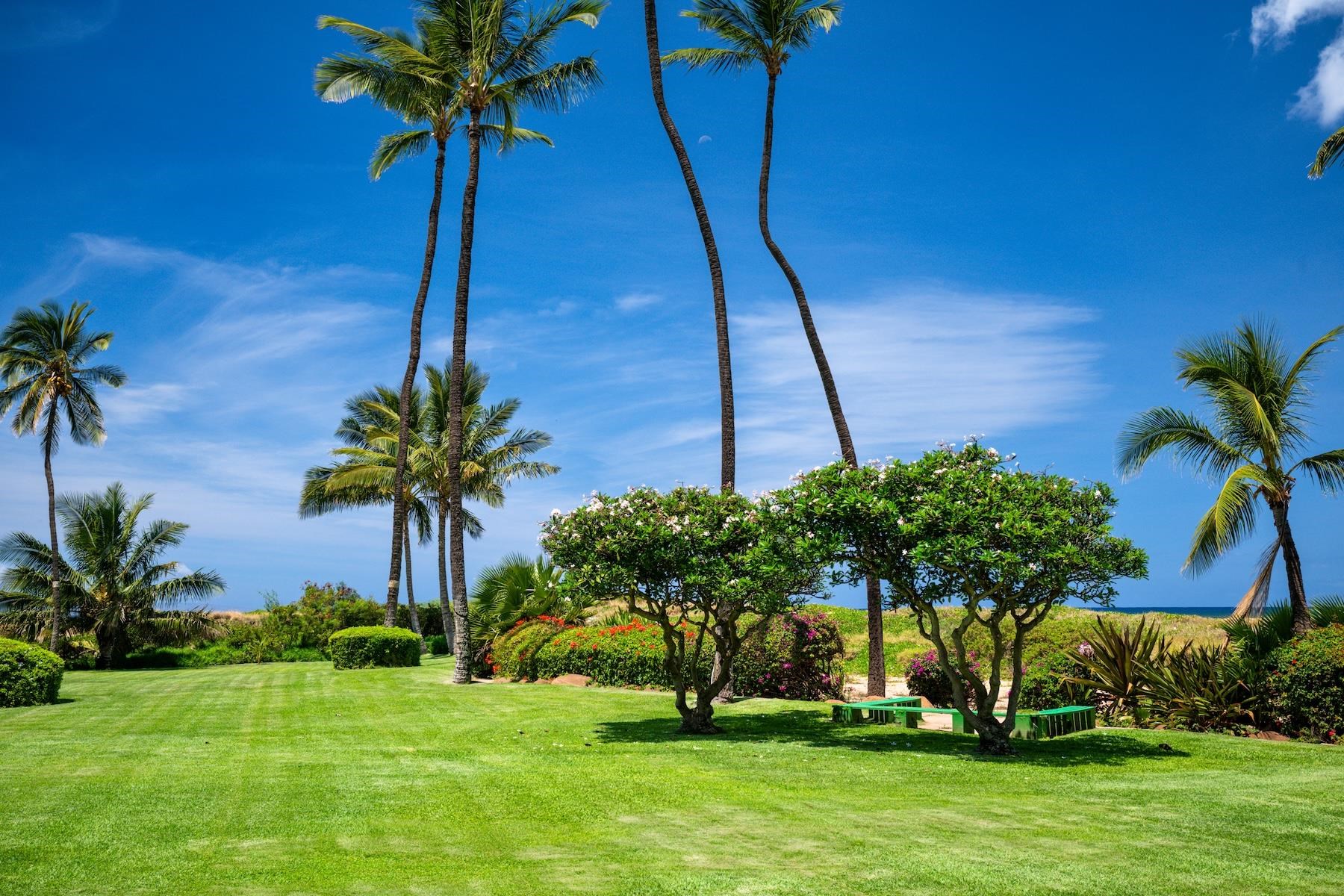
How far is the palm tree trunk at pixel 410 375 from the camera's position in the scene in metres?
28.0

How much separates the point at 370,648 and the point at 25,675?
995 cm

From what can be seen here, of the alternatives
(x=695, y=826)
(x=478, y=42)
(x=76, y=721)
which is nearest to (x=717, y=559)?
(x=695, y=826)

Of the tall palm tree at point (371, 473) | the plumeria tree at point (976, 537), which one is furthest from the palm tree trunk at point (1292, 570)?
the tall palm tree at point (371, 473)

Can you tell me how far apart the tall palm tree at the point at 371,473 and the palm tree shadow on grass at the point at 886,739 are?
25.5 meters

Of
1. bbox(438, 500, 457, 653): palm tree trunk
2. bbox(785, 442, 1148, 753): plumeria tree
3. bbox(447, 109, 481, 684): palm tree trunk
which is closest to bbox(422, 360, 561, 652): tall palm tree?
bbox(438, 500, 457, 653): palm tree trunk

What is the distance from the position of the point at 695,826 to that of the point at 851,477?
5583 millimetres

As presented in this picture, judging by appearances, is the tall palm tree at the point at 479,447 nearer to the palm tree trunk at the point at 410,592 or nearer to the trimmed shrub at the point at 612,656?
the palm tree trunk at the point at 410,592

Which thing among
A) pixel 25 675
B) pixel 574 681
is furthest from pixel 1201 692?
pixel 25 675

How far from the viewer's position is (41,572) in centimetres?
3769

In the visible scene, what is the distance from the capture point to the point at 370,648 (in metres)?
27.9

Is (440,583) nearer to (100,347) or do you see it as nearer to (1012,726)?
(100,347)

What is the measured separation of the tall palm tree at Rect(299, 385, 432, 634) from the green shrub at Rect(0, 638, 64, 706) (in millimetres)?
18064

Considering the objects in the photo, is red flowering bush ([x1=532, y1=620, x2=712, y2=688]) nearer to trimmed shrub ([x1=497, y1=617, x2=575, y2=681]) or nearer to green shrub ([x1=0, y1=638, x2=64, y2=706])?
trimmed shrub ([x1=497, y1=617, x2=575, y2=681])

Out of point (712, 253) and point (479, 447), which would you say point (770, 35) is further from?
point (479, 447)
